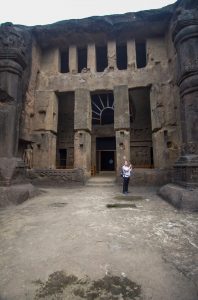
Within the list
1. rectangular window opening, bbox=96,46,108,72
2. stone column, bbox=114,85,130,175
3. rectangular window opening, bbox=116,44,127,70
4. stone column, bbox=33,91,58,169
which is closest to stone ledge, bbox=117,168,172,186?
stone column, bbox=114,85,130,175

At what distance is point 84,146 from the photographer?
11.4 m

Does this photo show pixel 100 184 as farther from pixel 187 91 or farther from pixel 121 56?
pixel 121 56

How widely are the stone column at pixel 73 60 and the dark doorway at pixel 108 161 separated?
783cm

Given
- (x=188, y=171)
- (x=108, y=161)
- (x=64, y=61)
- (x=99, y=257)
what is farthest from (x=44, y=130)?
(x=99, y=257)

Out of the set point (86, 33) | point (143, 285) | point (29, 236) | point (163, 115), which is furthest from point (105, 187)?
point (86, 33)

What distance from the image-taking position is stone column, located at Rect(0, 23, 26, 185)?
6.62 metres

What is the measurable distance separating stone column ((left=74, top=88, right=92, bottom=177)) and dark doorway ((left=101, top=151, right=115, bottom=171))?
6.45m

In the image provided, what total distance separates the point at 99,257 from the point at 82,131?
940 centimetres

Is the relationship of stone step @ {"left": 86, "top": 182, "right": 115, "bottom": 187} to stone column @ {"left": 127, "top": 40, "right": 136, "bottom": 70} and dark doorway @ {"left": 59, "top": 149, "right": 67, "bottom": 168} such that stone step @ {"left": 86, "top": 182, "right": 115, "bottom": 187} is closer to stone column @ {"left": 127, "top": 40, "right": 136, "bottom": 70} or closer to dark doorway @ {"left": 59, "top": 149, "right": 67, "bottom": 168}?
dark doorway @ {"left": 59, "top": 149, "right": 67, "bottom": 168}

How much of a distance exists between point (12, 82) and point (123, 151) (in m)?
6.44

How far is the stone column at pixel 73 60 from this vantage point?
12.4 meters

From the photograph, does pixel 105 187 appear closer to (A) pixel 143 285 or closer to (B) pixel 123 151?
(B) pixel 123 151

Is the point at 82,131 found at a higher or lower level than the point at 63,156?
higher

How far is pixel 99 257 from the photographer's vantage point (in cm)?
241
